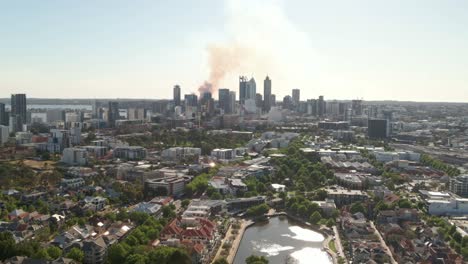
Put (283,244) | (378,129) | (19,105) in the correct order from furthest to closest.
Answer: (19,105)
(378,129)
(283,244)

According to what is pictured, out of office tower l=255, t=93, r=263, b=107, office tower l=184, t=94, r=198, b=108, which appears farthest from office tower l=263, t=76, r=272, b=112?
office tower l=184, t=94, r=198, b=108

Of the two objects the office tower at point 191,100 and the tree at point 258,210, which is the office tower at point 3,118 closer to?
the office tower at point 191,100

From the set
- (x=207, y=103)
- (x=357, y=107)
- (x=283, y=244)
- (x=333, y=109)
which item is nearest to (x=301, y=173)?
(x=283, y=244)

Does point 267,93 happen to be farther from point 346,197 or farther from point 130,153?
point 346,197

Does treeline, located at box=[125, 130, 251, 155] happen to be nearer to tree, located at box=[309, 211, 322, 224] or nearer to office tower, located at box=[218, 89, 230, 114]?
tree, located at box=[309, 211, 322, 224]

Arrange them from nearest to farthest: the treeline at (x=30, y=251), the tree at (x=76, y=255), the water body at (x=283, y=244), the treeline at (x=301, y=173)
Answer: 1. the treeline at (x=30, y=251)
2. the tree at (x=76, y=255)
3. the water body at (x=283, y=244)
4. the treeline at (x=301, y=173)

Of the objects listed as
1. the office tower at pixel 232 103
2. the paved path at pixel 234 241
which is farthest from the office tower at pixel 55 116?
the paved path at pixel 234 241
